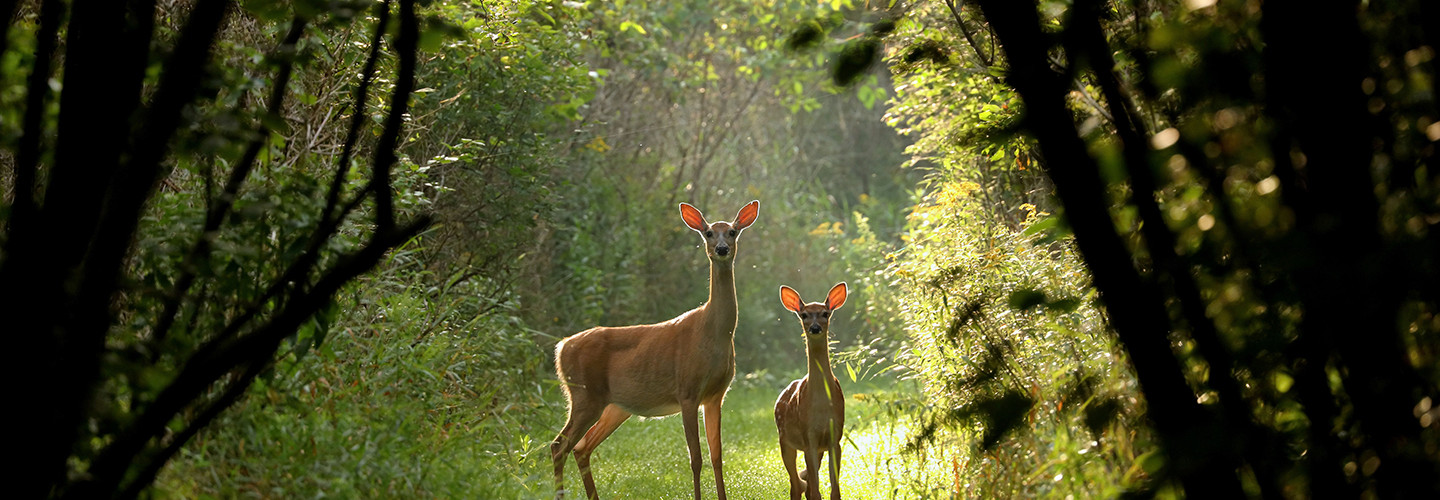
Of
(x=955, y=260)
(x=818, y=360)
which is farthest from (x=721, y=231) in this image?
(x=955, y=260)

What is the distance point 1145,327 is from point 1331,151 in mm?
375

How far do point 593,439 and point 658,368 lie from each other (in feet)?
2.26

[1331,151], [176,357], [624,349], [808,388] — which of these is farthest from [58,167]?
[624,349]

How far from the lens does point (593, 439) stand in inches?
329

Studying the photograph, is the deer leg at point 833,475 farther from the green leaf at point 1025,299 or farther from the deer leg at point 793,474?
the green leaf at point 1025,299

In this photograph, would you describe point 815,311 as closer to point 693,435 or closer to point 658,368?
point 693,435

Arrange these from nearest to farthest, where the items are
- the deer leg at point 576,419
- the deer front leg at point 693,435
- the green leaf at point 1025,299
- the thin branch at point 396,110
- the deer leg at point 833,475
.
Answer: the green leaf at point 1025,299
the thin branch at point 396,110
the deer leg at point 833,475
the deer front leg at point 693,435
the deer leg at point 576,419

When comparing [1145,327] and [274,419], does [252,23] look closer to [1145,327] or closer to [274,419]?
[274,419]

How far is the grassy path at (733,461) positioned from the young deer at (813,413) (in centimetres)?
21

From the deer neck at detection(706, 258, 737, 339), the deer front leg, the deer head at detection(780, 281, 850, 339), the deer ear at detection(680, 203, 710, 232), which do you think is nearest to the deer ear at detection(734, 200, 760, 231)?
the deer ear at detection(680, 203, 710, 232)

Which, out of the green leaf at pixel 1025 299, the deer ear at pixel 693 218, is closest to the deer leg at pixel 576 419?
the deer ear at pixel 693 218

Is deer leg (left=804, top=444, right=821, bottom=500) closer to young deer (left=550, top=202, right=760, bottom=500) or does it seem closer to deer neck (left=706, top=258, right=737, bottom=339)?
young deer (left=550, top=202, right=760, bottom=500)

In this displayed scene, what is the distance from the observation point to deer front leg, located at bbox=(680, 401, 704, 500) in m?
7.52

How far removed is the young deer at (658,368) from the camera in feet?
26.1
